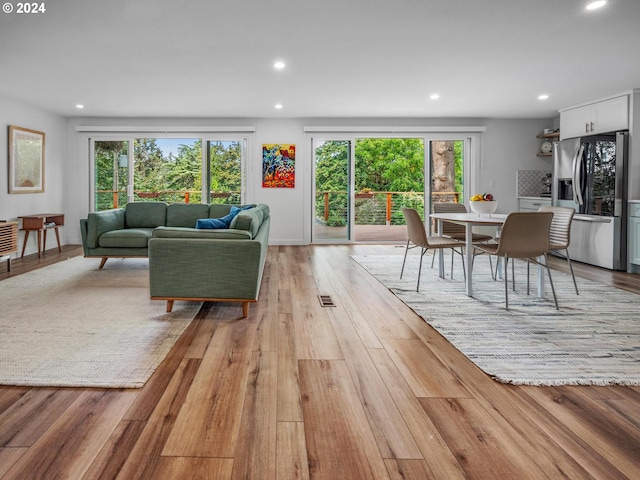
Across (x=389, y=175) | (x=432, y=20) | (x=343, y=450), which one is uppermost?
(x=432, y=20)

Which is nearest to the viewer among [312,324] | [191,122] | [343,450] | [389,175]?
[343,450]

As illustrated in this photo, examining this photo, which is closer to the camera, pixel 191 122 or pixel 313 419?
pixel 313 419

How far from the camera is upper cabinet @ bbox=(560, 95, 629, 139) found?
6.03 meters

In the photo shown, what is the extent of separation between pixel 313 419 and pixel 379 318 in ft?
5.65

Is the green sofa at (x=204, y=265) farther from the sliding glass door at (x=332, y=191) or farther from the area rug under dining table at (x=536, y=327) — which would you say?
the sliding glass door at (x=332, y=191)

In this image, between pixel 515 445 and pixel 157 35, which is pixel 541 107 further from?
pixel 515 445

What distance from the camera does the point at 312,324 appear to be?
340 centimetres

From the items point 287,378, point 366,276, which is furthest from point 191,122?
point 287,378

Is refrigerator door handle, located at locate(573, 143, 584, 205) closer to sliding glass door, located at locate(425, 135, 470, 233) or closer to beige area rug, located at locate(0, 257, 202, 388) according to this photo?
sliding glass door, located at locate(425, 135, 470, 233)

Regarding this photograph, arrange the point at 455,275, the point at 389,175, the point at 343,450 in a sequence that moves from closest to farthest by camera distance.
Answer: the point at 343,450, the point at 455,275, the point at 389,175

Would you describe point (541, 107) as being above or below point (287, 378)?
above

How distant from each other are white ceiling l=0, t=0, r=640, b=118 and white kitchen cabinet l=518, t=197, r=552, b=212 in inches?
60.4

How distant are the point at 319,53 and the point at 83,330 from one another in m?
3.17

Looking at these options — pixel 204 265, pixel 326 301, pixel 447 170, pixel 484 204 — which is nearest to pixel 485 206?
pixel 484 204
